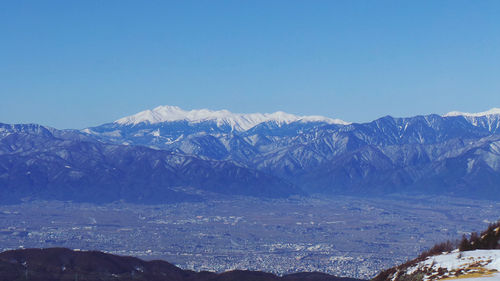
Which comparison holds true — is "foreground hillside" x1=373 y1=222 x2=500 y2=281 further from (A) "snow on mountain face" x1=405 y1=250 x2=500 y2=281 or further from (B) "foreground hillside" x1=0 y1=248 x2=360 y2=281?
(B) "foreground hillside" x1=0 y1=248 x2=360 y2=281

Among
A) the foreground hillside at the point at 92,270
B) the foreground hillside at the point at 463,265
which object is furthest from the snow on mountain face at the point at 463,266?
the foreground hillside at the point at 92,270

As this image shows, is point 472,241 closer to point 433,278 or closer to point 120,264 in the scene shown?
point 433,278

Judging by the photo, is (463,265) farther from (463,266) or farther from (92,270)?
(92,270)

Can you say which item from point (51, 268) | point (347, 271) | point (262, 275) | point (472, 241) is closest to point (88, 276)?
point (51, 268)

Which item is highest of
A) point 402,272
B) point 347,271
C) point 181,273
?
point 402,272

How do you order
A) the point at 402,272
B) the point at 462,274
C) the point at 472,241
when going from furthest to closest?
the point at 472,241 < the point at 402,272 < the point at 462,274

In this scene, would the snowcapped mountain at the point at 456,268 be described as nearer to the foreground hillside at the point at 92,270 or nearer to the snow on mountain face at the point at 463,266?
the snow on mountain face at the point at 463,266
